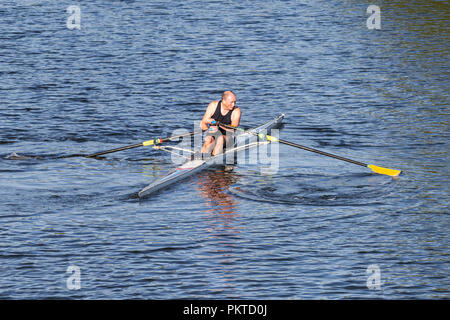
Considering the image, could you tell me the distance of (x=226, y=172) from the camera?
21594 millimetres

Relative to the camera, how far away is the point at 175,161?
22844 mm

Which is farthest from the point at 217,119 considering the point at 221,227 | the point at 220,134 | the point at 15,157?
the point at 221,227

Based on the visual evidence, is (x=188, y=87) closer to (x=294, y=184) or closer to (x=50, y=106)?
(x=50, y=106)

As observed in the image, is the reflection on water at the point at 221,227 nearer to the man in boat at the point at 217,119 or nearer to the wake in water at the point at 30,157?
the man in boat at the point at 217,119

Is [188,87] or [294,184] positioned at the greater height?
[188,87]

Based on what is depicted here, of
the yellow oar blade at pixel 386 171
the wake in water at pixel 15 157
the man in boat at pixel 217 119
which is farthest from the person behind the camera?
the wake in water at pixel 15 157

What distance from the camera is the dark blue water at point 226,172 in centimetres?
1438

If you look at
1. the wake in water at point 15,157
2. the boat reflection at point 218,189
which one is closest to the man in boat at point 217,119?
the boat reflection at point 218,189

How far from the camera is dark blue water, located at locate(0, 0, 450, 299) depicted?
14.4m

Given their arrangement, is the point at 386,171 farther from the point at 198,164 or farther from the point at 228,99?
the point at 198,164

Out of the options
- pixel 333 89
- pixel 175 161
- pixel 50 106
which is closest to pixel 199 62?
pixel 333 89

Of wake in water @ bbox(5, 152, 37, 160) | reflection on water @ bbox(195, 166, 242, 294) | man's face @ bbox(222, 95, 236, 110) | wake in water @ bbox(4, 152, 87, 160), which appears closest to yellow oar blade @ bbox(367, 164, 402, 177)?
reflection on water @ bbox(195, 166, 242, 294)

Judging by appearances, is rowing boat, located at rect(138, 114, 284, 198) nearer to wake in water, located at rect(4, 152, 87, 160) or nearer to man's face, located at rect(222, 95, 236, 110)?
man's face, located at rect(222, 95, 236, 110)

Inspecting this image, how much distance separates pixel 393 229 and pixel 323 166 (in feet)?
18.6
